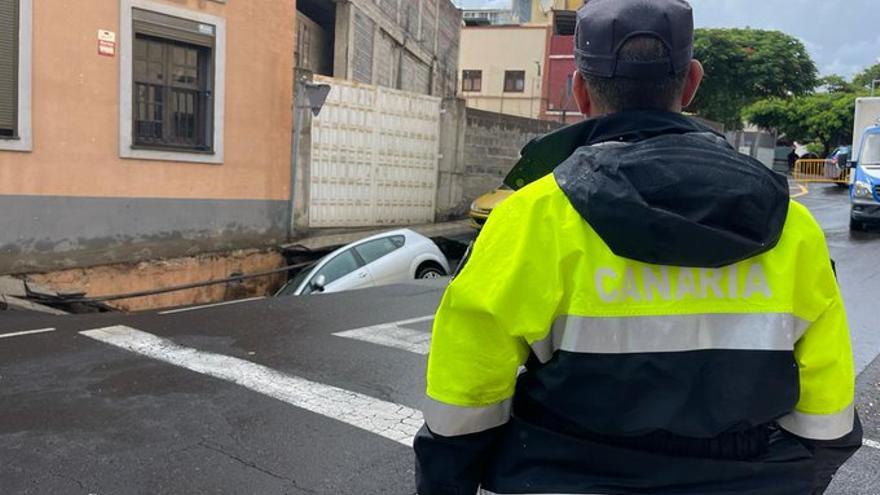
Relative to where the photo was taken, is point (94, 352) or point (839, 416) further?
point (94, 352)

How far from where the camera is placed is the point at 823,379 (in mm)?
1635

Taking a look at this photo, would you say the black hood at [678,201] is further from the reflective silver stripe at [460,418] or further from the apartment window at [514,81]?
the apartment window at [514,81]

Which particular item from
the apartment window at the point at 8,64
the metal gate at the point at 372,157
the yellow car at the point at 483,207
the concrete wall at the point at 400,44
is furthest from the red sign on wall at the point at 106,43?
the concrete wall at the point at 400,44

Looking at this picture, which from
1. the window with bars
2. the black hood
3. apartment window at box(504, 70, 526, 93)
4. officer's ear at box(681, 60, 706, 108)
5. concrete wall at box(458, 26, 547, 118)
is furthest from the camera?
apartment window at box(504, 70, 526, 93)

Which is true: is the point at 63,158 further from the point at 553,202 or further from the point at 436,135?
the point at 553,202

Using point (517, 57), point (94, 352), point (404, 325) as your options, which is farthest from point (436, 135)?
point (517, 57)

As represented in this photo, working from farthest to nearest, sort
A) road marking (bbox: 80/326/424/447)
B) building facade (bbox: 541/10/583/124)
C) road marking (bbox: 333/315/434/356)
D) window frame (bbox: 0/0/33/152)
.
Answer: building facade (bbox: 541/10/583/124) → window frame (bbox: 0/0/33/152) → road marking (bbox: 333/315/434/356) → road marking (bbox: 80/326/424/447)

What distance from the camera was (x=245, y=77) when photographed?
13.5m

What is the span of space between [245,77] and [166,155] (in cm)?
213

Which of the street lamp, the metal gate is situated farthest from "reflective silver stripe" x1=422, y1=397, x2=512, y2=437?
the metal gate

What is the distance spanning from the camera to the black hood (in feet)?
4.77

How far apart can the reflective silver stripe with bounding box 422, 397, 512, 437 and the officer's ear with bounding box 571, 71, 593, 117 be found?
2.39 ft

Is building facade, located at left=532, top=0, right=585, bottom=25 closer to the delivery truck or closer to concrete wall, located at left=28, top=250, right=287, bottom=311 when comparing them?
the delivery truck

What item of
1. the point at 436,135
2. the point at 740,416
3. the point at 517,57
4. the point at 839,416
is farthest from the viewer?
the point at 517,57
